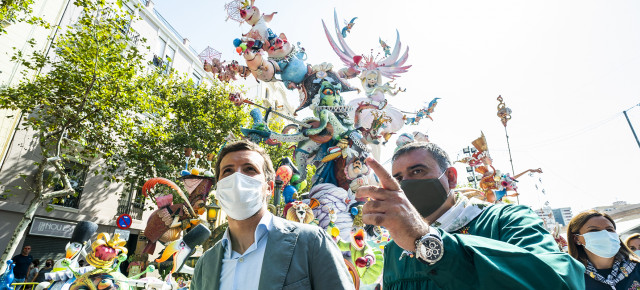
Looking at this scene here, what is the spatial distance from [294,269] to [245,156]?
2.92 ft

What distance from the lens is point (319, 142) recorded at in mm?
7086

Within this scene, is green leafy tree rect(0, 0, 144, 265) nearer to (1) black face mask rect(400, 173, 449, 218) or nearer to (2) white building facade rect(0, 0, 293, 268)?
(2) white building facade rect(0, 0, 293, 268)

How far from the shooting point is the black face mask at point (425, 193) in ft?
5.86

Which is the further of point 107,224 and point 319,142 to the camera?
point 107,224

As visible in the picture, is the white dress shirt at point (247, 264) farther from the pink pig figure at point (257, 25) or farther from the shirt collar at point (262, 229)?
the pink pig figure at point (257, 25)

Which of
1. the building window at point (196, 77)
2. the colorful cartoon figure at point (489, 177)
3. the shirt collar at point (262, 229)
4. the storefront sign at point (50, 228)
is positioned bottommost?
the shirt collar at point (262, 229)

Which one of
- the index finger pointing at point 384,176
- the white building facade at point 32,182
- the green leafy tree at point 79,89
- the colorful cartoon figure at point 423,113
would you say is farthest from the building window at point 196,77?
the index finger pointing at point 384,176

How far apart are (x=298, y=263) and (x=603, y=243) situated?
3078 mm

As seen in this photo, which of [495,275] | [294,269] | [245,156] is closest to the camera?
[495,275]

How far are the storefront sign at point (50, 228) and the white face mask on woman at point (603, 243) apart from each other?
53.5ft

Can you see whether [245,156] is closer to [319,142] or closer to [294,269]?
[294,269]

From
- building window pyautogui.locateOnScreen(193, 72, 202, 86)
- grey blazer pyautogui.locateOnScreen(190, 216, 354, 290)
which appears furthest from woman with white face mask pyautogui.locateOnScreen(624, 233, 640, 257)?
building window pyautogui.locateOnScreen(193, 72, 202, 86)

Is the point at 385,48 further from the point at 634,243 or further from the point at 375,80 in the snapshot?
the point at 634,243

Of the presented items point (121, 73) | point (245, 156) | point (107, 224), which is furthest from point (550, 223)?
point (107, 224)
